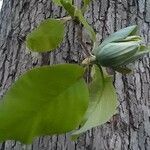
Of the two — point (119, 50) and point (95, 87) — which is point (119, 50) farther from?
point (95, 87)

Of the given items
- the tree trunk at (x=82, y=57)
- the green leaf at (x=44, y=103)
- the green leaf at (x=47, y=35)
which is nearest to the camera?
the green leaf at (x=44, y=103)

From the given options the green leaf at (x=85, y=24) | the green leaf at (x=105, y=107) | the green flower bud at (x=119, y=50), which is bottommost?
the green leaf at (x=105, y=107)

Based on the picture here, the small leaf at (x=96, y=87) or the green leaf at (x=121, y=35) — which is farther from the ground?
the green leaf at (x=121, y=35)

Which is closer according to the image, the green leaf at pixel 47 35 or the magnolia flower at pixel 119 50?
the magnolia flower at pixel 119 50

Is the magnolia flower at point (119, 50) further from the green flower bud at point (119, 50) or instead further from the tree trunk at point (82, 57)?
the tree trunk at point (82, 57)

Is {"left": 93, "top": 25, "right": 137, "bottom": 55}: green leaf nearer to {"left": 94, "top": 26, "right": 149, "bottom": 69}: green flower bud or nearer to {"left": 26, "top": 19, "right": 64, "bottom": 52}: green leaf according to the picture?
{"left": 94, "top": 26, "right": 149, "bottom": 69}: green flower bud

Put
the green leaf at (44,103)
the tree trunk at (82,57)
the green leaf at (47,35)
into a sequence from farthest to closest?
the tree trunk at (82,57), the green leaf at (47,35), the green leaf at (44,103)

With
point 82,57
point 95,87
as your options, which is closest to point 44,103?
point 95,87

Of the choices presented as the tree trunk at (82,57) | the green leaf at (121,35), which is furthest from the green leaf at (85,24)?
the tree trunk at (82,57)
